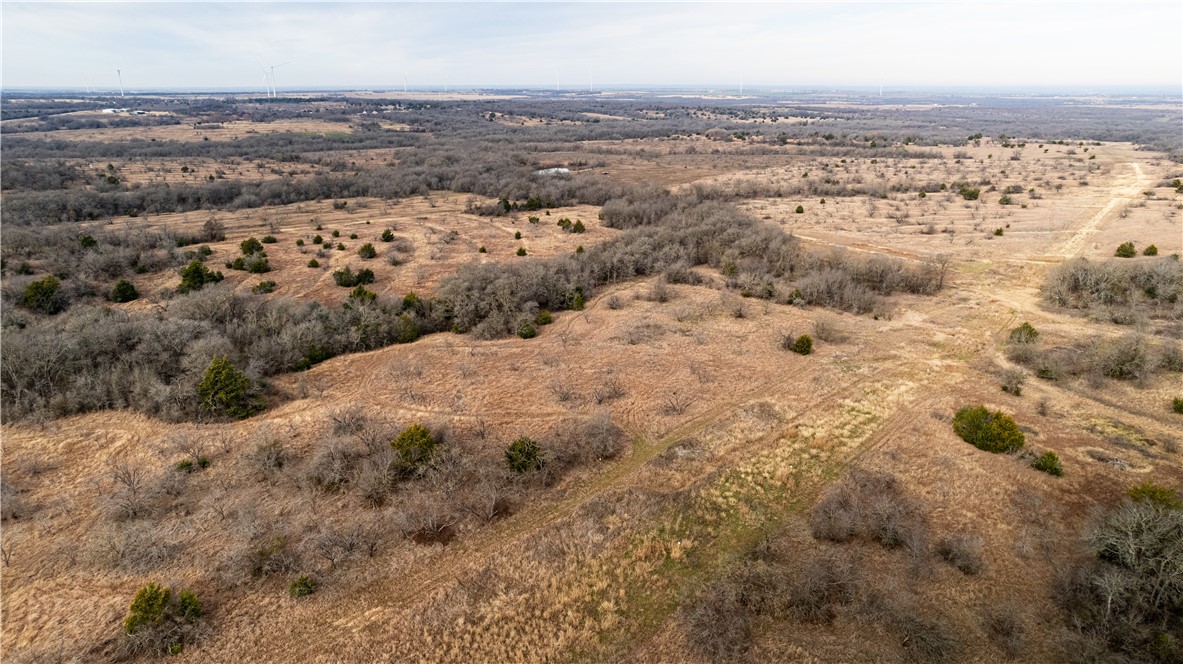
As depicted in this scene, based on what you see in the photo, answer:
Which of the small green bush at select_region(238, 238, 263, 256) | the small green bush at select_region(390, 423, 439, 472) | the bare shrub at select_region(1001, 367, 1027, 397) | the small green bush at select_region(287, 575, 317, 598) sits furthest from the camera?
the small green bush at select_region(238, 238, 263, 256)

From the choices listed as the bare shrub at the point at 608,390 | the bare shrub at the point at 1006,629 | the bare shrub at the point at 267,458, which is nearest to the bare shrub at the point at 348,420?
the bare shrub at the point at 267,458

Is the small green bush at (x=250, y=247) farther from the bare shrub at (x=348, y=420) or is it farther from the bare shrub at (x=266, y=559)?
the bare shrub at (x=266, y=559)

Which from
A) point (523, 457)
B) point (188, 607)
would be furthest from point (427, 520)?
point (188, 607)

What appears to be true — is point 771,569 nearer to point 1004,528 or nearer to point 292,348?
point 1004,528

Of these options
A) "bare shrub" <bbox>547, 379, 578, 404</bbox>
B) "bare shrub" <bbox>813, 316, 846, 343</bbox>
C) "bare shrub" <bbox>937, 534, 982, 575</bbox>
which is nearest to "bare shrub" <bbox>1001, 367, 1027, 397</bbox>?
"bare shrub" <bbox>813, 316, 846, 343</bbox>

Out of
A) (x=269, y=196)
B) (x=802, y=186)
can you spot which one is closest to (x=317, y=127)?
(x=269, y=196)

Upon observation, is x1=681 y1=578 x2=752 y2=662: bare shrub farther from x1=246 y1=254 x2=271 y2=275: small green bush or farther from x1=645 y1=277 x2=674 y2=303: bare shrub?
x1=246 y1=254 x2=271 y2=275: small green bush

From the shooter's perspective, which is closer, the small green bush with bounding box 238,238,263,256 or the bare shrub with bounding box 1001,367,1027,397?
the bare shrub with bounding box 1001,367,1027,397

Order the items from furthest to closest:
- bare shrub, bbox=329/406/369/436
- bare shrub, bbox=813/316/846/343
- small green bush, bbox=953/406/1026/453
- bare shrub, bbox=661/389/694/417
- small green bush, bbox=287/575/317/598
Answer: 1. bare shrub, bbox=813/316/846/343
2. bare shrub, bbox=661/389/694/417
3. bare shrub, bbox=329/406/369/436
4. small green bush, bbox=953/406/1026/453
5. small green bush, bbox=287/575/317/598
